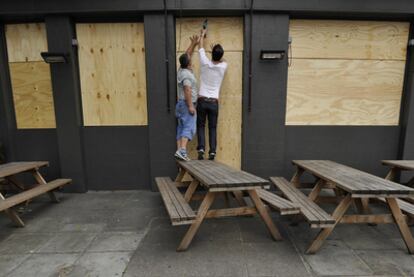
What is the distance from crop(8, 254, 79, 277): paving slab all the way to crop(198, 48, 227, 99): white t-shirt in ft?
8.92

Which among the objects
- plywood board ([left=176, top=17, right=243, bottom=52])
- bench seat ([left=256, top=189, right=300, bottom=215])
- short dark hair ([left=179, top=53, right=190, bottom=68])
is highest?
plywood board ([left=176, top=17, right=243, bottom=52])

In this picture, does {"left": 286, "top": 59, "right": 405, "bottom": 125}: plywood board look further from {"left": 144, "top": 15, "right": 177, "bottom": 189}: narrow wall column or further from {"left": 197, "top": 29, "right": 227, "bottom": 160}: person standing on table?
{"left": 144, "top": 15, "right": 177, "bottom": 189}: narrow wall column

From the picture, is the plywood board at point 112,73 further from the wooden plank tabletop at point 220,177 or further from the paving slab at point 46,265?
the paving slab at point 46,265

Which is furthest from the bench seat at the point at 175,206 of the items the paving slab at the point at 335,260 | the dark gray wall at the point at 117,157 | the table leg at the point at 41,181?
the table leg at the point at 41,181

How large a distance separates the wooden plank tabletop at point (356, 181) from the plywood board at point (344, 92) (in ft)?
4.10

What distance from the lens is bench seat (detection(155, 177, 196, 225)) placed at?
220 centimetres

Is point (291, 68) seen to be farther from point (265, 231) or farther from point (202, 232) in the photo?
point (202, 232)

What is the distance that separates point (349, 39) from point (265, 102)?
1829mm

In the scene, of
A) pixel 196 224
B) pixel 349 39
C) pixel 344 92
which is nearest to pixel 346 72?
pixel 344 92

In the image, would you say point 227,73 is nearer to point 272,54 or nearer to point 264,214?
point 272,54

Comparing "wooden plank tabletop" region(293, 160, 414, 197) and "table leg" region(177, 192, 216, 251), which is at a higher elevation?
"wooden plank tabletop" region(293, 160, 414, 197)

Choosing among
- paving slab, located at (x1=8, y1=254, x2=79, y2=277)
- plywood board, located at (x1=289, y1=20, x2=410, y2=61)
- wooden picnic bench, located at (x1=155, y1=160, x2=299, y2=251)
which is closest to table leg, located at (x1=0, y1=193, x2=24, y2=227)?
paving slab, located at (x1=8, y1=254, x2=79, y2=277)

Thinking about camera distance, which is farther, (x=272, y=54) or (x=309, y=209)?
(x=272, y=54)

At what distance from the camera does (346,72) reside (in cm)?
407
